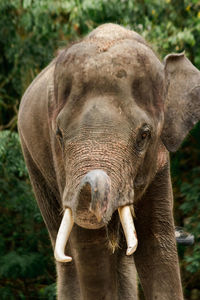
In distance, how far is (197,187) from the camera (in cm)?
649

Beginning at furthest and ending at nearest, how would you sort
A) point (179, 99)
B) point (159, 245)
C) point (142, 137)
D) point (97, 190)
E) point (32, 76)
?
1. point (32, 76)
2. point (159, 245)
3. point (179, 99)
4. point (142, 137)
5. point (97, 190)

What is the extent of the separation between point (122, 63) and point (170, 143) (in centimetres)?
52

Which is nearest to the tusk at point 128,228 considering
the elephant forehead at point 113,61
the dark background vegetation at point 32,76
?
the elephant forehead at point 113,61

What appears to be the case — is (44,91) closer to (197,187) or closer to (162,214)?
(162,214)

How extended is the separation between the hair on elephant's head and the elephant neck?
10.9 inches

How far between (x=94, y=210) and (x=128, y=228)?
214 millimetres

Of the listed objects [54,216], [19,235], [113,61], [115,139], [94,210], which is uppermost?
[113,61]

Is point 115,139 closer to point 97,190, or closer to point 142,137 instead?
point 142,137

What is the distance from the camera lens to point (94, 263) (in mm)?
4102

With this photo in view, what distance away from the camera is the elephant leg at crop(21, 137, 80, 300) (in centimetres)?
493

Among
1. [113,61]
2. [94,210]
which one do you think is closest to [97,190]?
[94,210]

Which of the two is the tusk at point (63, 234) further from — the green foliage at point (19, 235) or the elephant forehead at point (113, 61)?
the green foliage at point (19, 235)

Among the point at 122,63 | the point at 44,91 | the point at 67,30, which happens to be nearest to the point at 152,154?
the point at 122,63

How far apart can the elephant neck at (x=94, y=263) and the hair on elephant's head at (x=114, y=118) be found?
0.91ft
